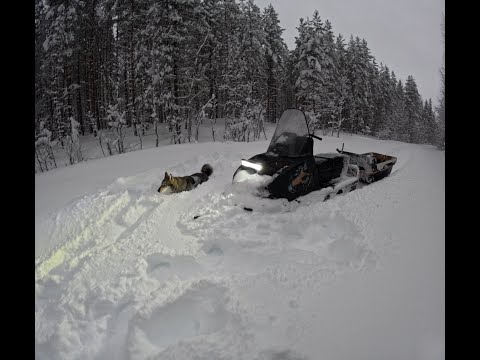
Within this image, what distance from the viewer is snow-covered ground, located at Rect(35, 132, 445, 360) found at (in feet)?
7.10

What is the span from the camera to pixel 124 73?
28250 mm

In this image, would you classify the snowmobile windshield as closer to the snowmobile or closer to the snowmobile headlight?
the snowmobile headlight

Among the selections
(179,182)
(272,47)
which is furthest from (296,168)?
(272,47)

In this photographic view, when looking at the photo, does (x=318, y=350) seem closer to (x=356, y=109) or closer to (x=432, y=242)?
(x=432, y=242)

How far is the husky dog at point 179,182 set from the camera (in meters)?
5.84

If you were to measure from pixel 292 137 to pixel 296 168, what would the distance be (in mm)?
937

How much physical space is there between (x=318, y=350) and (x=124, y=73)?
3116 centimetres

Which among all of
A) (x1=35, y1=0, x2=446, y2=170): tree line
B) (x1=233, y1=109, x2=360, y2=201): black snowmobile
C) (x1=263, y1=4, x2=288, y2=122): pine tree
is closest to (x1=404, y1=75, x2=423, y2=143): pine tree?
(x1=35, y1=0, x2=446, y2=170): tree line

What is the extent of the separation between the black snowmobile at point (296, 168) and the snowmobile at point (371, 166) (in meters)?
0.29

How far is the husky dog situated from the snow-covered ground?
28 centimetres

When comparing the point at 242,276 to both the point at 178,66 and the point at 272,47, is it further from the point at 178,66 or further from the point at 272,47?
the point at 272,47
